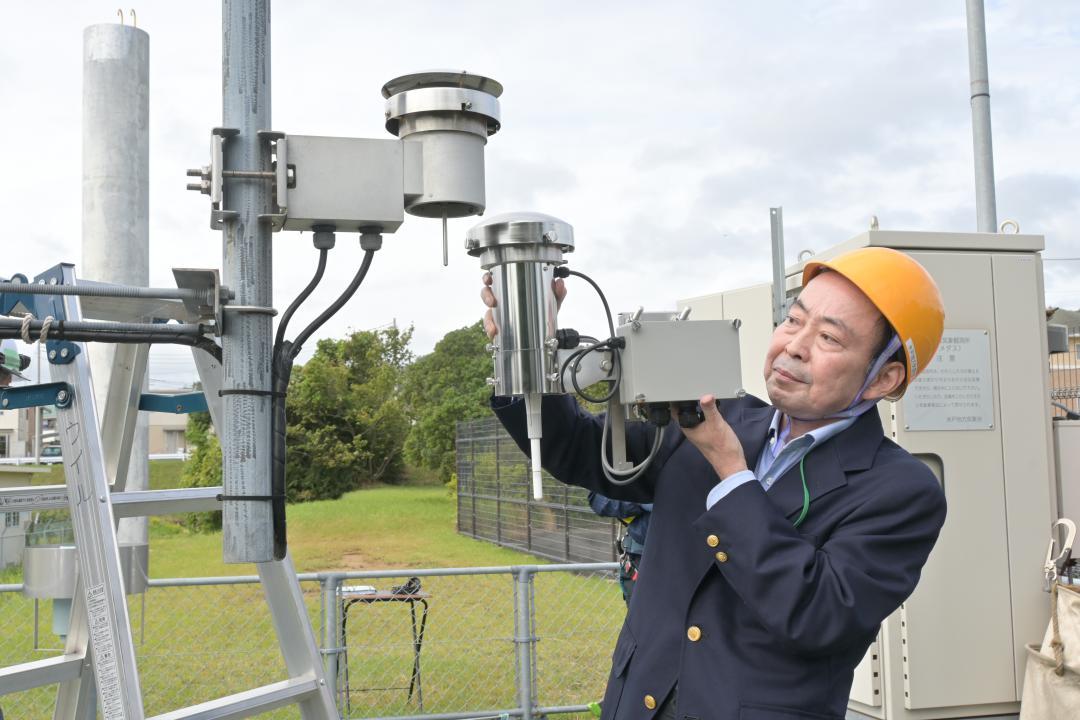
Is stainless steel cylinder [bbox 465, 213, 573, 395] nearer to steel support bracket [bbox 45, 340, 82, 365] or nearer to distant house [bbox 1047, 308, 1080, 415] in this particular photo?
steel support bracket [bbox 45, 340, 82, 365]

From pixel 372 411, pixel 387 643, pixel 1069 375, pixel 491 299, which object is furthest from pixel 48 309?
pixel 372 411

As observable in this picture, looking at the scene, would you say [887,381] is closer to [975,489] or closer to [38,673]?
[38,673]

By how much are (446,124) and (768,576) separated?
1.12 m

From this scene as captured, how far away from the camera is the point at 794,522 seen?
2.00 m

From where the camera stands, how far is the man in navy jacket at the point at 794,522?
1836mm

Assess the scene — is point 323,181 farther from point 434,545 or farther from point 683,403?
point 434,545

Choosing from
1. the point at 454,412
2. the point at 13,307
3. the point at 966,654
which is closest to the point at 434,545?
the point at 454,412

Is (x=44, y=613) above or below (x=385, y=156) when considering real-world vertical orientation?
below

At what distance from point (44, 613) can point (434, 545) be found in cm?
1059

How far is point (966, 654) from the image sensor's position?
15.1ft

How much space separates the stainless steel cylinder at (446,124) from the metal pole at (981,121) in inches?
209

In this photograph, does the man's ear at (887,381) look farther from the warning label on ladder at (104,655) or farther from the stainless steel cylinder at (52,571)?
the stainless steel cylinder at (52,571)

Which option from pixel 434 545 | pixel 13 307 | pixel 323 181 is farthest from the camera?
pixel 434 545

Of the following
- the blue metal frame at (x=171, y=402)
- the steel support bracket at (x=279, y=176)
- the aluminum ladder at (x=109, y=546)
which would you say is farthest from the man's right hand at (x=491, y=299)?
the blue metal frame at (x=171, y=402)
